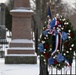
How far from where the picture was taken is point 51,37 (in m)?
9.16

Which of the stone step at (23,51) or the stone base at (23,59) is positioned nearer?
→ the stone base at (23,59)

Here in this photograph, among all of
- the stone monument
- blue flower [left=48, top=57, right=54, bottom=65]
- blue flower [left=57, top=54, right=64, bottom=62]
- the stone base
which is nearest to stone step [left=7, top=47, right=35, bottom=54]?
the stone monument

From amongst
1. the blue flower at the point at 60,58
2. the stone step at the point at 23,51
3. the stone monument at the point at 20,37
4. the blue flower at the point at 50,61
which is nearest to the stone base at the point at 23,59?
the stone monument at the point at 20,37

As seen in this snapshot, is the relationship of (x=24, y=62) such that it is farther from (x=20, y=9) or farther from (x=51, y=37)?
(x=51, y=37)

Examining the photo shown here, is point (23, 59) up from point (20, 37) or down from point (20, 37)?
down

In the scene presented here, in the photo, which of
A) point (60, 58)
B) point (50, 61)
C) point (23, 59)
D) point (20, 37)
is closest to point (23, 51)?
point (23, 59)

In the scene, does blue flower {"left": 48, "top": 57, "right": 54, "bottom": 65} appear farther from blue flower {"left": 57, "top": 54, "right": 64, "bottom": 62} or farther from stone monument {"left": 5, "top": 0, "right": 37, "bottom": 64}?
stone monument {"left": 5, "top": 0, "right": 37, "bottom": 64}

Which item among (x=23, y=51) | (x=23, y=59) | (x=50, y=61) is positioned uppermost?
(x=50, y=61)

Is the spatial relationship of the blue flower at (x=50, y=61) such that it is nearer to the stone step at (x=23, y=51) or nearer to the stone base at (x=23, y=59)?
the stone base at (x=23, y=59)

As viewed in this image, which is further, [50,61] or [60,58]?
[50,61]

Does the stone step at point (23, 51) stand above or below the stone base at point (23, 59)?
above

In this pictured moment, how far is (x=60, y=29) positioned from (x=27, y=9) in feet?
27.5

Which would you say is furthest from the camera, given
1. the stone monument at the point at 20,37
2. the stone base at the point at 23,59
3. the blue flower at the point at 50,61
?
the stone monument at the point at 20,37

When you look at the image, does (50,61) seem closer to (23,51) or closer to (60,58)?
(60,58)
